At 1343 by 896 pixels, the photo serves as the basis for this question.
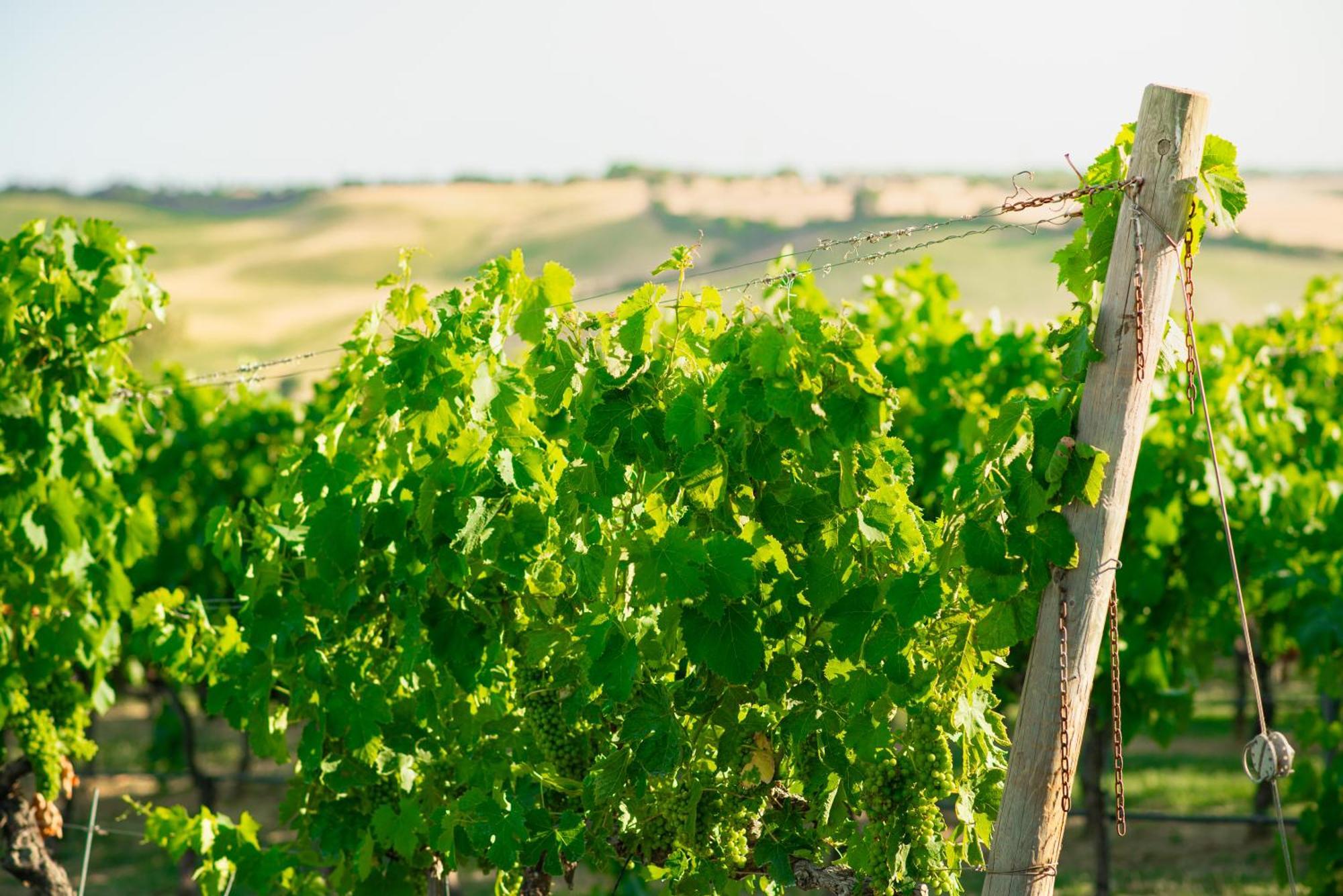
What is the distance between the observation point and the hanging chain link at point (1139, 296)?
2449 millimetres

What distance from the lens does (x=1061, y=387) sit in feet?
8.49

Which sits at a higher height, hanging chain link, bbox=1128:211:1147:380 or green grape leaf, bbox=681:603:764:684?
hanging chain link, bbox=1128:211:1147:380

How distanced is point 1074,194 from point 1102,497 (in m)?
0.62

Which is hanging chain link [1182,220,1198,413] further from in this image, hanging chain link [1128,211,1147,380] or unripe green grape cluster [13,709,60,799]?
unripe green grape cluster [13,709,60,799]

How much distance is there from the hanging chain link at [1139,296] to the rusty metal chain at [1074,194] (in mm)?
64

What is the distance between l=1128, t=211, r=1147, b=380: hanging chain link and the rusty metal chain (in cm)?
6

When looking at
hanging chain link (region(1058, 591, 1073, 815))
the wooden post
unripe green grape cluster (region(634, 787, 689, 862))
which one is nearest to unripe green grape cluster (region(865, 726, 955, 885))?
the wooden post

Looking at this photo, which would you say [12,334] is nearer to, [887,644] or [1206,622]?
[887,644]

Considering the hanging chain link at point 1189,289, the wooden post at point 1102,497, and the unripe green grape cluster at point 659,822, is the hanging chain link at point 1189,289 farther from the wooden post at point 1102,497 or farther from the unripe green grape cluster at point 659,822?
the unripe green grape cluster at point 659,822

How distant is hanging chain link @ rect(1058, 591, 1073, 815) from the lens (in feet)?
8.19

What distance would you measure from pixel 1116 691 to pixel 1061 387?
623 millimetres

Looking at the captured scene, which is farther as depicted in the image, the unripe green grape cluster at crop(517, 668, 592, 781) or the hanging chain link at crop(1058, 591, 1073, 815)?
the unripe green grape cluster at crop(517, 668, 592, 781)

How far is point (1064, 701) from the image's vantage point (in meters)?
2.49

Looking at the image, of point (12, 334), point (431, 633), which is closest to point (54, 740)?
point (12, 334)
